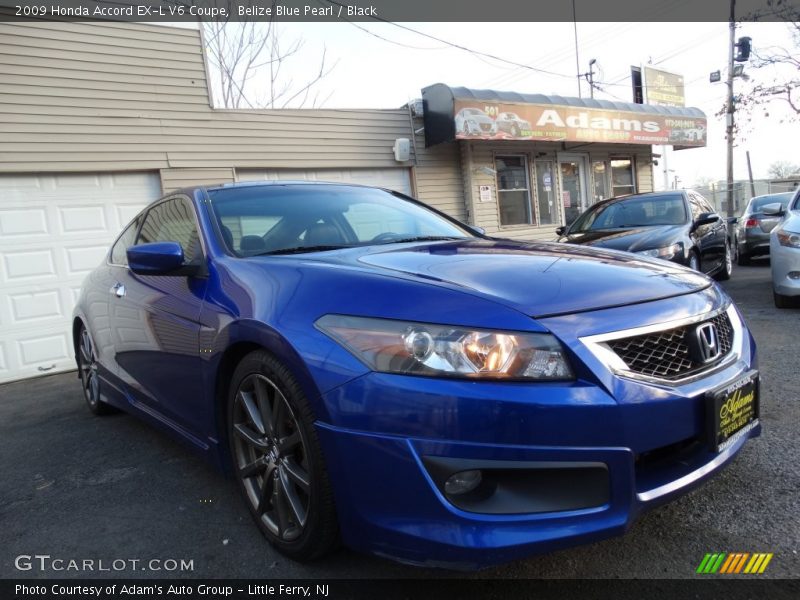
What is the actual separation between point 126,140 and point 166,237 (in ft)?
16.3

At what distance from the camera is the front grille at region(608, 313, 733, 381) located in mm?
1710

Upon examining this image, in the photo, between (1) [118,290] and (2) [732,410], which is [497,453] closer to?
(2) [732,410]

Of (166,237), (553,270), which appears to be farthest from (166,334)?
(553,270)

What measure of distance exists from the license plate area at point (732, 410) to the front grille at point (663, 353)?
0.34 feet

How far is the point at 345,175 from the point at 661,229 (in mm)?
4920

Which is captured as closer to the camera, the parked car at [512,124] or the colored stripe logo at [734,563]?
the colored stripe logo at [734,563]

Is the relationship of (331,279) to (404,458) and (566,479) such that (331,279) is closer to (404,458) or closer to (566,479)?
(404,458)

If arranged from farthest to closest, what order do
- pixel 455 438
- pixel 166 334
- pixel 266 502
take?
pixel 166 334 < pixel 266 502 < pixel 455 438

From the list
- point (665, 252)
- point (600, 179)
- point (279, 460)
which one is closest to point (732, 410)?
point (279, 460)

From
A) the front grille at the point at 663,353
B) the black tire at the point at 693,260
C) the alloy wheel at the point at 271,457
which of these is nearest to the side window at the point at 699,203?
the black tire at the point at 693,260

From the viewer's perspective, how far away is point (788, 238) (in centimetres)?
561

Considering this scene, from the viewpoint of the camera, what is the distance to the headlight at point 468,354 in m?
1.61

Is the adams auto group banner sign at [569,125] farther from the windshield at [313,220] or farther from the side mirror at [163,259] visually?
the side mirror at [163,259]

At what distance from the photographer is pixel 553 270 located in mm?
2033
